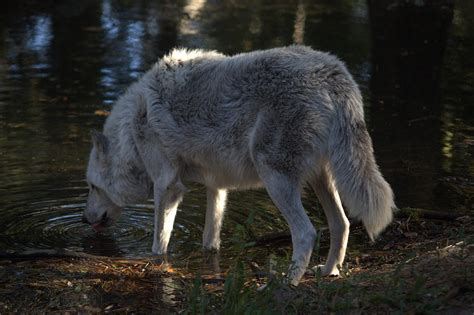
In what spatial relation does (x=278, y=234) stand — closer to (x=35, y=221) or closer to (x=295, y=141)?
(x=295, y=141)

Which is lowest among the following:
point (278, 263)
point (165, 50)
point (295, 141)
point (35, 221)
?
point (165, 50)

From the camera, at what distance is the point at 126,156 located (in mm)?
7223

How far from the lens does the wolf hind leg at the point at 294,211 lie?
6070mm


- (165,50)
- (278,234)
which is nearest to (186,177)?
(278,234)

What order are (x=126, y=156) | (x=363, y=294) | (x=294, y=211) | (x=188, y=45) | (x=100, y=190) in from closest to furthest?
1. (x=363, y=294)
2. (x=294, y=211)
3. (x=126, y=156)
4. (x=100, y=190)
5. (x=188, y=45)

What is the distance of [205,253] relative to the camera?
284 inches

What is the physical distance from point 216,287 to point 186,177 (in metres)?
1.25

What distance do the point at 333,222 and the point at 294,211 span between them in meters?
0.59

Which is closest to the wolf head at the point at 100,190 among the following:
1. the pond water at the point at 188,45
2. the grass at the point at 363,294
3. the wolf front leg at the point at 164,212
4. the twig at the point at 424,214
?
the pond water at the point at 188,45

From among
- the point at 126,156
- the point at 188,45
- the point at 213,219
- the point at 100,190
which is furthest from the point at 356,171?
the point at 188,45

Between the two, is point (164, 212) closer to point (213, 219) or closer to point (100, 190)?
point (213, 219)

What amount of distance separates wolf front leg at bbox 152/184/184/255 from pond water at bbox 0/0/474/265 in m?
0.22

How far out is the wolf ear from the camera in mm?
7328

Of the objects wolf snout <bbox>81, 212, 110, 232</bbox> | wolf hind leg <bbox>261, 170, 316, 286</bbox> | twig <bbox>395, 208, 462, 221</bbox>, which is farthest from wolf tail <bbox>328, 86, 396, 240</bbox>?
wolf snout <bbox>81, 212, 110, 232</bbox>
